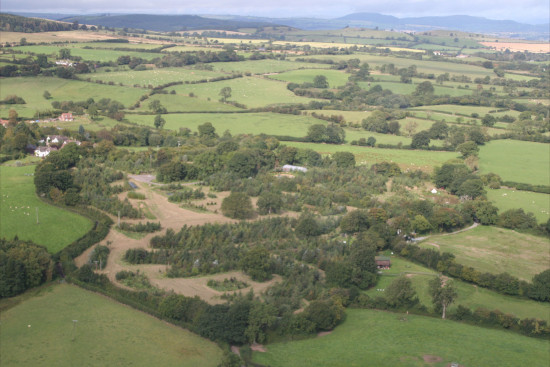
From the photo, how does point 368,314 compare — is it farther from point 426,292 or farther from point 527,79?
point 527,79

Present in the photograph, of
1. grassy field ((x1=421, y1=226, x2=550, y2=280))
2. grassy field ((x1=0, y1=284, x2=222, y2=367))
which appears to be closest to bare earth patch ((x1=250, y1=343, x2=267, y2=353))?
grassy field ((x1=0, y1=284, x2=222, y2=367))

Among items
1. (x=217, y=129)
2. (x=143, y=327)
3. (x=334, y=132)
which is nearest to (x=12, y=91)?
(x=217, y=129)

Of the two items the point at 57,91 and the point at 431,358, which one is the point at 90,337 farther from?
the point at 57,91

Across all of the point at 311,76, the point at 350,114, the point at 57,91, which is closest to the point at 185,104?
the point at 57,91

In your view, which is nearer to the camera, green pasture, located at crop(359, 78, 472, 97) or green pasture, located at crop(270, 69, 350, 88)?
green pasture, located at crop(359, 78, 472, 97)

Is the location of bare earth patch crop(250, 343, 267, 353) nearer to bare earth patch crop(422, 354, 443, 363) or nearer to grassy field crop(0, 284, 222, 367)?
grassy field crop(0, 284, 222, 367)

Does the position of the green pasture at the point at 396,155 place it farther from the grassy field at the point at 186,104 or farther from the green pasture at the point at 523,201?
the grassy field at the point at 186,104
